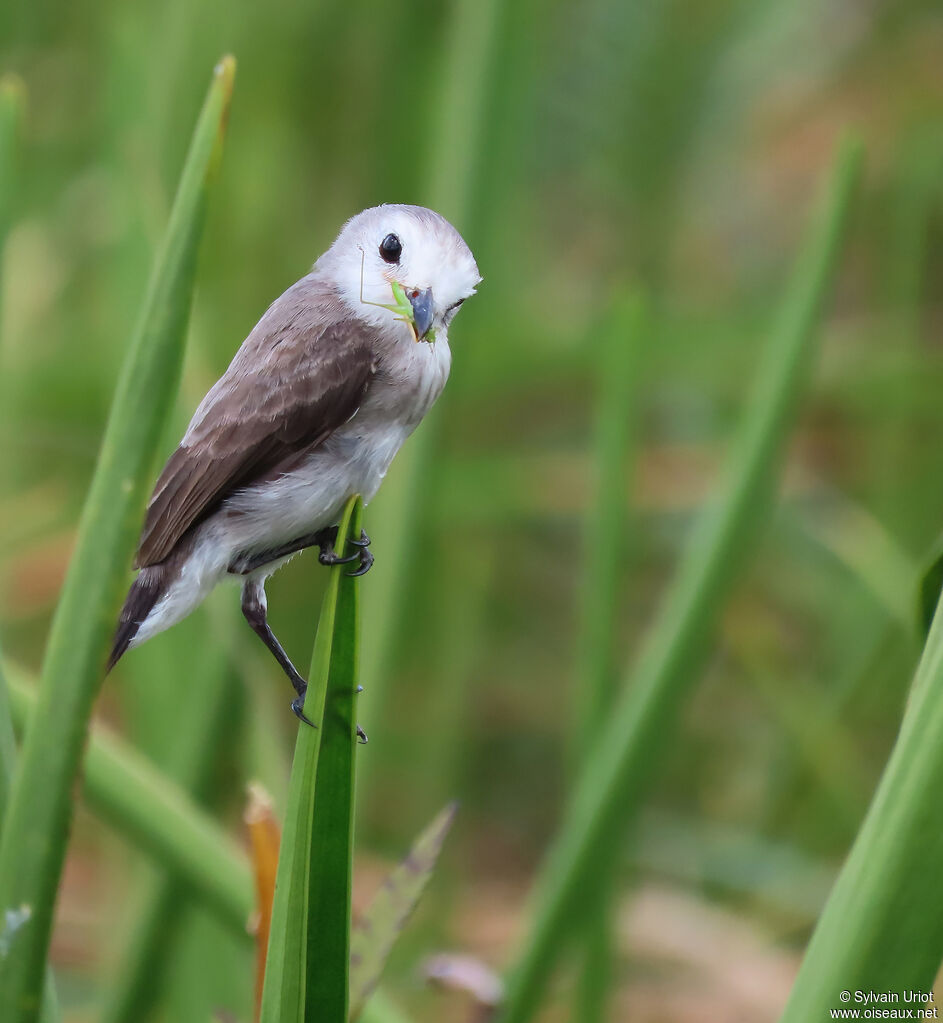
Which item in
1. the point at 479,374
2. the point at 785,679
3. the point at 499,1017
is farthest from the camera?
the point at 785,679

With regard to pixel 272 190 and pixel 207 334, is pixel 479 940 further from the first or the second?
pixel 272 190

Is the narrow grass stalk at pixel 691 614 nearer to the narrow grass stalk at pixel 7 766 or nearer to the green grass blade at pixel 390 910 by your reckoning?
the green grass blade at pixel 390 910

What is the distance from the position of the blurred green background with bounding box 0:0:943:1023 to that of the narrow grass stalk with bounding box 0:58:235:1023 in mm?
606

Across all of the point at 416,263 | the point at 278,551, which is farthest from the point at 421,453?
the point at 416,263

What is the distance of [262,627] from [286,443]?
11cm

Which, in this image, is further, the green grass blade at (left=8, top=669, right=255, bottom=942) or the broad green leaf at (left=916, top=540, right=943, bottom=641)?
the green grass blade at (left=8, top=669, right=255, bottom=942)

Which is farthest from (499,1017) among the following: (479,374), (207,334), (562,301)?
(562,301)

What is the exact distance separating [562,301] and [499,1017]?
5.74ft

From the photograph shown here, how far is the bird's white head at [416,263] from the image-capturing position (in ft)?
1.98

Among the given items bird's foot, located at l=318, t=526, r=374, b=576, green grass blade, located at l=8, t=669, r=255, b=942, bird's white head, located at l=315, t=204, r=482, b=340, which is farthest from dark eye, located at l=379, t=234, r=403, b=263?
green grass blade, located at l=8, t=669, r=255, b=942

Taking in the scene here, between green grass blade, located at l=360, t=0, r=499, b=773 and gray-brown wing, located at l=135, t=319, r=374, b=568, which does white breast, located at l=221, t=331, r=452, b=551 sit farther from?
green grass blade, located at l=360, t=0, r=499, b=773

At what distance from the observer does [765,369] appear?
3.60 feet

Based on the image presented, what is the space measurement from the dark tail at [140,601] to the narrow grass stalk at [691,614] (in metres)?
0.48

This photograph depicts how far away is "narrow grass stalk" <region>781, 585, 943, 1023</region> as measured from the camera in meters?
0.48
